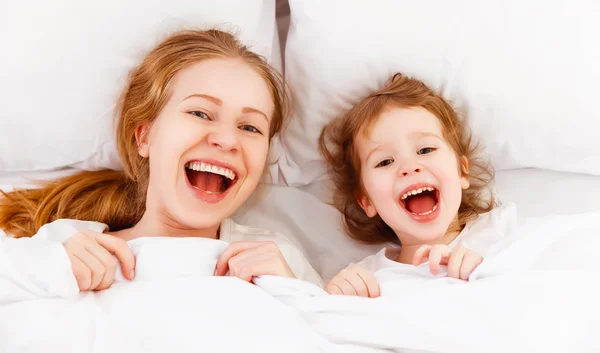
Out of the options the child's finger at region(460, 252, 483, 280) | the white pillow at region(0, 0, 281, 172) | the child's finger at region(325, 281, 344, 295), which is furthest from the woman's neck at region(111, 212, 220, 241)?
the child's finger at region(460, 252, 483, 280)

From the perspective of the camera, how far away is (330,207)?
145cm

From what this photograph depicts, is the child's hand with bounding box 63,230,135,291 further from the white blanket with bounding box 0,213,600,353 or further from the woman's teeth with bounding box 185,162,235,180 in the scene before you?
the woman's teeth with bounding box 185,162,235,180

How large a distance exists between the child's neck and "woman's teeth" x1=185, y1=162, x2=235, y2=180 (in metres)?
0.42

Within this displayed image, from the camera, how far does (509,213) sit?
127cm

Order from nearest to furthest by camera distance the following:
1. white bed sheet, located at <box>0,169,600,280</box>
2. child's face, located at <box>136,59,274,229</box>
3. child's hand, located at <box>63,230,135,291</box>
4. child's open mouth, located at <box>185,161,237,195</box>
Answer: child's hand, located at <box>63,230,135,291</box>, child's face, located at <box>136,59,274,229</box>, child's open mouth, located at <box>185,161,237,195</box>, white bed sheet, located at <box>0,169,600,280</box>

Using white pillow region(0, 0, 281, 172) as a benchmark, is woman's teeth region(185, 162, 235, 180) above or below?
below

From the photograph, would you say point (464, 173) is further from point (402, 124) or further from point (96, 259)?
point (96, 259)

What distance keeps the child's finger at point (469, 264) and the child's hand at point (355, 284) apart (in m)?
0.15

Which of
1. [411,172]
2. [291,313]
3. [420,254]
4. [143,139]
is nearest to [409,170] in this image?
[411,172]

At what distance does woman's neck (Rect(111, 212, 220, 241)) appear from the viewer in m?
1.24

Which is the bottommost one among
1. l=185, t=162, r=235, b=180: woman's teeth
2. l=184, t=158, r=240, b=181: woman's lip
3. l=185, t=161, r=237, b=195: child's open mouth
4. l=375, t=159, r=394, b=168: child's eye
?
l=185, t=161, r=237, b=195: child's open mouth

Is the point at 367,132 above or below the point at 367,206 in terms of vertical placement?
above

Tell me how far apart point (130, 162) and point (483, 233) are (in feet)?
2.60

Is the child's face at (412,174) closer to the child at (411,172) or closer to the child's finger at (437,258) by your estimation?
the child at (411,172)
